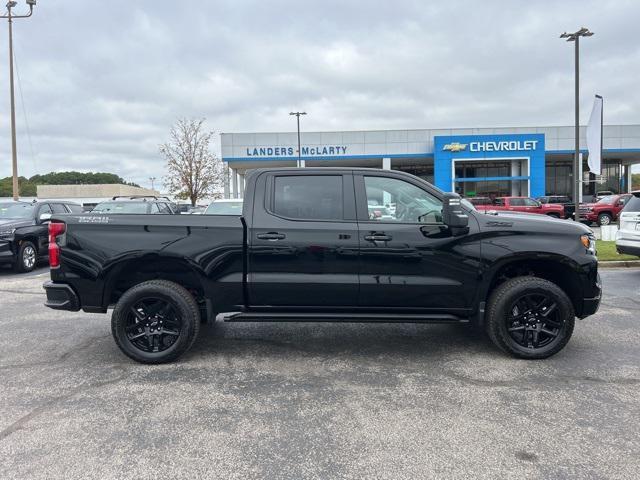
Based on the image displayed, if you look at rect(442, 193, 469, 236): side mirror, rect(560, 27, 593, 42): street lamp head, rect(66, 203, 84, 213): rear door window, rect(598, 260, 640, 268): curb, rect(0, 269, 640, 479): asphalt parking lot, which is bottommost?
rect(0, 269, 640, 479): asphalt parking lot

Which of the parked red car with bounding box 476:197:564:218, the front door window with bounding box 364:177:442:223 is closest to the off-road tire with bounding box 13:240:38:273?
the front door window with bounding box 364:177:442:223

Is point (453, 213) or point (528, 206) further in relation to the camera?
point (528, 206)

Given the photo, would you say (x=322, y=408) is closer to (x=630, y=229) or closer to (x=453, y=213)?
(x=453, y=213)

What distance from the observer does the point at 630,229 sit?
898cm

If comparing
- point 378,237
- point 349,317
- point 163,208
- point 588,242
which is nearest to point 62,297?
point 349,317

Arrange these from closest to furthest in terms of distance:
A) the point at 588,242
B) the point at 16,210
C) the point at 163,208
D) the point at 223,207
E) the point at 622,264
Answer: the point at 588,242, the point at 622,264, the point at 16,210, the point at 223,207, the point at 163,208

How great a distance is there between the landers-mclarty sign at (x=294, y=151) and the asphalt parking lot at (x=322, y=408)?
34.0 m

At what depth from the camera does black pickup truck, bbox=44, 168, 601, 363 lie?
4.53 meters

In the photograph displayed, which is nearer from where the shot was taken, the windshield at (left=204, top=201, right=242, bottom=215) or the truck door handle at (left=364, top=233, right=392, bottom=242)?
the truck door handle at (left=364, top=233, right=392, bottom=242)

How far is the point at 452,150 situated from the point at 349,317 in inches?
1390

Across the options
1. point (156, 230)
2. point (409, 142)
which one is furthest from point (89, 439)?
point (409, 142)

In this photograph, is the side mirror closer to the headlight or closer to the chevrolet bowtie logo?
the headlight

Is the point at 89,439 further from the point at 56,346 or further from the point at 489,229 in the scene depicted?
the point at 489,229

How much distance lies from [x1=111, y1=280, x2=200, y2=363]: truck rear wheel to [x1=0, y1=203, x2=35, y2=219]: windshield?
876 centimetres
